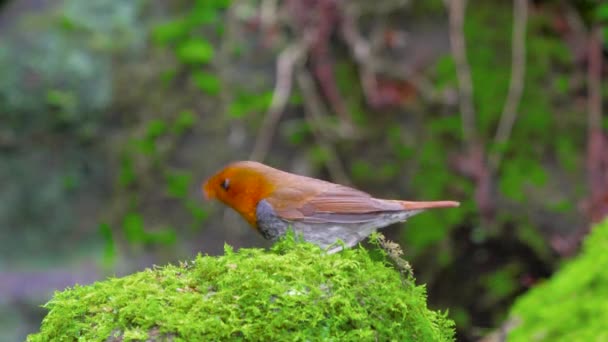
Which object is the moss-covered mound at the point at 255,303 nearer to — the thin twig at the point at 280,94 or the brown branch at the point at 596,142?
the brown branch at the point at 596,142

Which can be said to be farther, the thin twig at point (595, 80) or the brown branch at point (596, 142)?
the thin twig at point (595, 80)

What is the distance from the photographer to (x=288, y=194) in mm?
3336

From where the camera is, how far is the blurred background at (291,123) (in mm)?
6438

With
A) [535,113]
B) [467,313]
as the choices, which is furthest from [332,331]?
[535,113]

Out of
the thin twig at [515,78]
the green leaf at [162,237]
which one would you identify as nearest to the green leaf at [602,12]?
the thin twig at [515,78]

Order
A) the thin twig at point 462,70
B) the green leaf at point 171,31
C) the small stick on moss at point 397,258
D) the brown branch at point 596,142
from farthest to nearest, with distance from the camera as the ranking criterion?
the green leaf at point 171,31 → the thin twig at point 462,70 → the brown branch at point 596,142 → the small stick on moss at point 397,258

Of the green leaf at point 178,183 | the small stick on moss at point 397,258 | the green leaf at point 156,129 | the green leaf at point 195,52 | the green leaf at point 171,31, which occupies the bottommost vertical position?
the small stick on moss at point 397,258

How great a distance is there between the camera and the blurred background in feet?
21.1

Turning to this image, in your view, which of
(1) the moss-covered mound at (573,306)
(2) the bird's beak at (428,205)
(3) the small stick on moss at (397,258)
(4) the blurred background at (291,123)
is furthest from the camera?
(4) the blurred background at (291,123)

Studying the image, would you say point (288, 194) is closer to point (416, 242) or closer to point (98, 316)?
point (98, 316)

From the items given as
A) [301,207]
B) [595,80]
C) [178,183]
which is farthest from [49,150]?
[595,80]

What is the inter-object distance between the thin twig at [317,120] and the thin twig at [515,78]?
114 centimetres

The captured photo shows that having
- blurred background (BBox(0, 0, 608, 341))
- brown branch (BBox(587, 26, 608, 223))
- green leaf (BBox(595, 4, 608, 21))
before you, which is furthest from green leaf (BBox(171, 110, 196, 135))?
green leaf (BBox(595, 4, 608, 21))

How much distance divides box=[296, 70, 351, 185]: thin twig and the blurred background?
0.02 metres
